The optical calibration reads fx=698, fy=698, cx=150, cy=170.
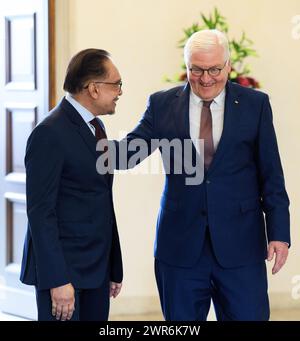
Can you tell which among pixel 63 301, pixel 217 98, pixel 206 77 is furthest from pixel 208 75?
pixel 63 301

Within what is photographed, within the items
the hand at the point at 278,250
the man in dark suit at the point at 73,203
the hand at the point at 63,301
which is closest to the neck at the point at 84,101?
the man in dark suit at the point at 73,203

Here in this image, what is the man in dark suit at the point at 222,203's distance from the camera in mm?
2385

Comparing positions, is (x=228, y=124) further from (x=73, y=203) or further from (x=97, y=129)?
(x=73, y=203)

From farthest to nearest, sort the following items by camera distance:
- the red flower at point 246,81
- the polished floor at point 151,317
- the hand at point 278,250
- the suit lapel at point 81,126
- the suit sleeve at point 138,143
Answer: the polished floor at point 151,317 < the red flower at point 246,81 < the suit sleeve at point 138,143 < the hand at point 278,250 < the suit lapel at point 81,126

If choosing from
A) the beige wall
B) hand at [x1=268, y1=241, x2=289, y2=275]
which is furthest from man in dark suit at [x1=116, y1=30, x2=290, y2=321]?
the beige wall

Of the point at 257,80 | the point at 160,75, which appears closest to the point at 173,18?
the point at 160,75

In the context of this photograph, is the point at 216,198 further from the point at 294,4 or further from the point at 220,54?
the point at 294,4

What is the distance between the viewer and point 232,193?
2.41m

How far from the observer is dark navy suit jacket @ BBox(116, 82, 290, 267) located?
7.82 feet

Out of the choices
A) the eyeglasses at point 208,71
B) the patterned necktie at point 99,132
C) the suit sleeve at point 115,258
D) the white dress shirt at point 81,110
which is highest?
the eyeglasses at point 208,71

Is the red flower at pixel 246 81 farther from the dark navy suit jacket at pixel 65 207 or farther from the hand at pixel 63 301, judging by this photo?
the hand at pixel 63 301

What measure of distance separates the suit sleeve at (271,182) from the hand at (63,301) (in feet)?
2.45

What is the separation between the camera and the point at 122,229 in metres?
4.24
